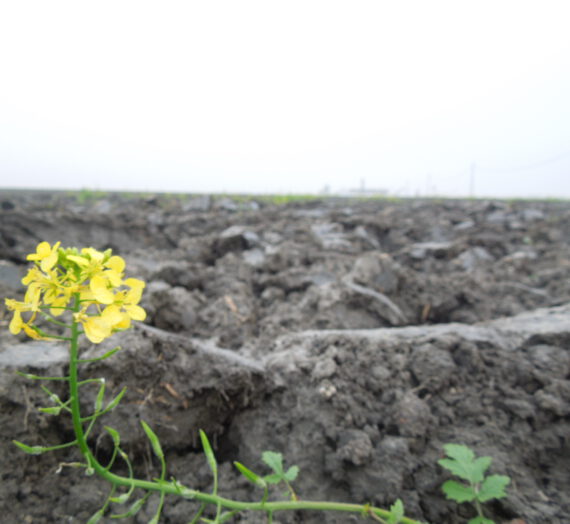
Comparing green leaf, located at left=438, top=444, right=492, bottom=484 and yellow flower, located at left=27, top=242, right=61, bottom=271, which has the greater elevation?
yellow flower, located at left=27, top=242, right=61, bottom=271

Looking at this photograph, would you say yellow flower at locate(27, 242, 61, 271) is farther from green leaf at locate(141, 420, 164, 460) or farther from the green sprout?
the green sprout

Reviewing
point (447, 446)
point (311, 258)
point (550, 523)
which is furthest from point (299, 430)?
point (311, 258)

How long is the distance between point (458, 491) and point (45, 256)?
1312 mm

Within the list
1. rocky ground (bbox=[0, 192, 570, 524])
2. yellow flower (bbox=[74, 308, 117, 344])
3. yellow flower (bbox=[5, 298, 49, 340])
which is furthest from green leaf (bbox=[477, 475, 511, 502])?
yellow flower (bbox=[5, 298, 49, 340])

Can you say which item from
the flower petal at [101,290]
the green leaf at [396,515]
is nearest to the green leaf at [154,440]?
the flower petal at [101,290]

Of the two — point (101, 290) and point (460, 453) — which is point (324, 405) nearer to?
point (460, 453)

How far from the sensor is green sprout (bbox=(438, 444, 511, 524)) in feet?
3.86

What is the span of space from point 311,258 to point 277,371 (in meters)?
2.35

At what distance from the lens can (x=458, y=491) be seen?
4.01 feet

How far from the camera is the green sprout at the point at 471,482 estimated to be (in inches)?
46.4

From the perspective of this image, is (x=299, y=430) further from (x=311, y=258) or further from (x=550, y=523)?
(x=311, y=258)

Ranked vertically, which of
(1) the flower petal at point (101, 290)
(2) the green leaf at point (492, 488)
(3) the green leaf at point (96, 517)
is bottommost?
(2) the green leaf at point (492, 488)

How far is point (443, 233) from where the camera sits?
6.50 meters

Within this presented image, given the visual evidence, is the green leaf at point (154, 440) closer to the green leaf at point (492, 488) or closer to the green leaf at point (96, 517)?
the green leaf at point (96, 517)
